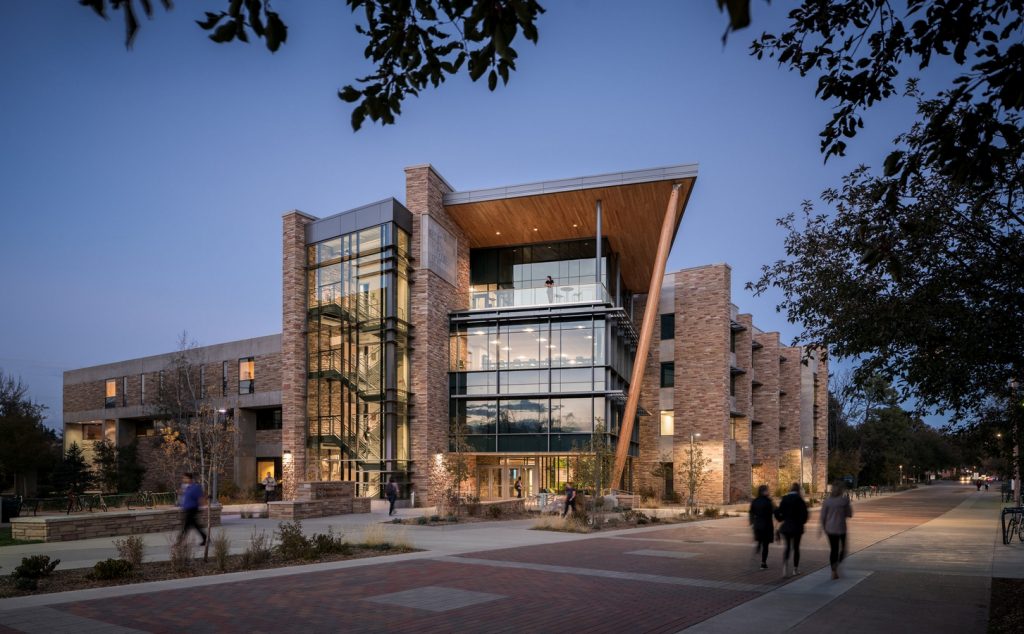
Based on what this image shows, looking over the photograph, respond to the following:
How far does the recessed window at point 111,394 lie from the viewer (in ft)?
185

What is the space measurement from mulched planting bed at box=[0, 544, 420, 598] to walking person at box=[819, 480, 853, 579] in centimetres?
850

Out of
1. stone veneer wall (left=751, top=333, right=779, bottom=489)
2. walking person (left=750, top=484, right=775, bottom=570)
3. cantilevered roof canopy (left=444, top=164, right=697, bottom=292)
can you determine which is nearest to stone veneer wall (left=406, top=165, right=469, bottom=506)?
cantilevered roof canopy (left=444, top=164, right=697, bottom=292)

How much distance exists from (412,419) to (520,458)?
6.87m

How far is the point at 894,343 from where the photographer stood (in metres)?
10.3

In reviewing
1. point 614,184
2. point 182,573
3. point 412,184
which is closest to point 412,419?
point 412,184

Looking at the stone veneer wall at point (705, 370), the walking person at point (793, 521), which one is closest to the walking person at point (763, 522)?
the walking person at point (793, 521)

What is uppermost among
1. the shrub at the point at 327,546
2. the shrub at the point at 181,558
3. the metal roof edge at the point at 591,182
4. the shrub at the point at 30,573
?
the metal roof edge at the point at 591,182

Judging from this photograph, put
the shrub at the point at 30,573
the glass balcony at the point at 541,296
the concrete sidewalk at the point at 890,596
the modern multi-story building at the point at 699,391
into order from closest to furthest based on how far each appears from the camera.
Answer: the concrete sidewalk at the point at 890,596 → the shrub at the point at 30,573 → the glass balcony at the point at 541,296 → the modern multi-story building at the point at 699,391

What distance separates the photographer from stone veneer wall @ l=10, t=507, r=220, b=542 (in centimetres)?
1841

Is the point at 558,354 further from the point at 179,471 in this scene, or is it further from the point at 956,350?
the point at 956,350

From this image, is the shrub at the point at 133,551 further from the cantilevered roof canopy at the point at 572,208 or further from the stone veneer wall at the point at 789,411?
the stone veneer wall at the point at 789,411

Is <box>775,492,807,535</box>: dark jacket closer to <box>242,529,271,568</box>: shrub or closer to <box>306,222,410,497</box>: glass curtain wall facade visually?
<box>242,529,271,568</box>: shrub

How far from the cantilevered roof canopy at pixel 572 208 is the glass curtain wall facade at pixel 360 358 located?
4.78 meters

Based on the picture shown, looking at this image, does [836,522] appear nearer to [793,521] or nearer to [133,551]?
[793,521]
